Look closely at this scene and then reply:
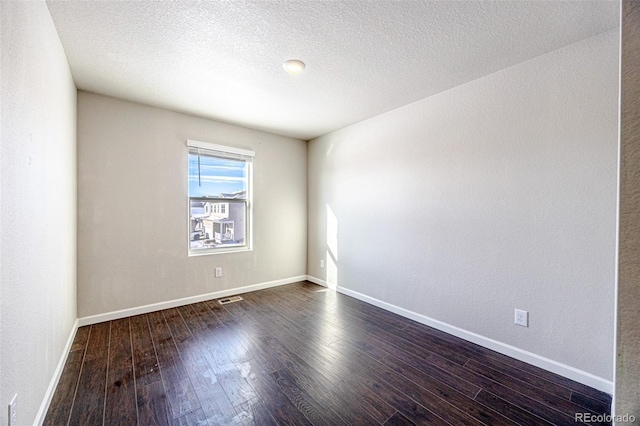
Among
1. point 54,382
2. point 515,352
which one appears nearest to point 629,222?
point 515,352

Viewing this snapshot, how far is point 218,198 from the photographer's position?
12.5 feet

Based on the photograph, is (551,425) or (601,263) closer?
(551,425)

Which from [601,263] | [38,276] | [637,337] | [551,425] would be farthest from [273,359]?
[601,263]

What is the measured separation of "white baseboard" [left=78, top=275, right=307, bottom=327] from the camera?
287 centimetres

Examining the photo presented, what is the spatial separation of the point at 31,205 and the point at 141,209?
5.87ft

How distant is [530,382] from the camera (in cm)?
192

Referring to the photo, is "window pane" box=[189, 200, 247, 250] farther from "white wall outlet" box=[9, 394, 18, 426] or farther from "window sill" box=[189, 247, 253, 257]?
"white wall outlet" box=[9, 394, 18, 426]

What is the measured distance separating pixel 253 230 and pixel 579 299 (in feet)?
11.9

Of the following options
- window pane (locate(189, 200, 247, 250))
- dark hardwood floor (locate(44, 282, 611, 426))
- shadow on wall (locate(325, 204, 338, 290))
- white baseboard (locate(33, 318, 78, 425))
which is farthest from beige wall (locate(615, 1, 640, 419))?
window pane (locate(189, 200, 247, 250))

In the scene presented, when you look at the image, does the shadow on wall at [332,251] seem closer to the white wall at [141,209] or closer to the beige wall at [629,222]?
the white wall at [141,209]

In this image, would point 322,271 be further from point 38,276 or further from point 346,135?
point 38,276

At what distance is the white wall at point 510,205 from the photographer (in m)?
1.86

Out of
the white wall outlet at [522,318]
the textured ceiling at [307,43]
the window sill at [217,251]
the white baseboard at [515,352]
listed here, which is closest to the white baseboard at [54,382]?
the window sill at [217,251]

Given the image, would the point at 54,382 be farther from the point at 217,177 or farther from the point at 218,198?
the point at 217,177
